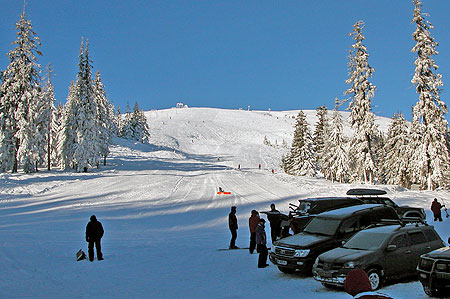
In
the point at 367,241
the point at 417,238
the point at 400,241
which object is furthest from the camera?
the point at 417,238

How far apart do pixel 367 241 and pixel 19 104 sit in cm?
4363

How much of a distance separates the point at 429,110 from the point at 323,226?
2928 centimetres

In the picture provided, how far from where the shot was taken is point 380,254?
9.14 metres

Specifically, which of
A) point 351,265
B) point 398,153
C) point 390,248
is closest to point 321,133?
point 398,153

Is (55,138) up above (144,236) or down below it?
above

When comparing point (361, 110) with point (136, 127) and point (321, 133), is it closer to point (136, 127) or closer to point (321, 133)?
point (321, 133)

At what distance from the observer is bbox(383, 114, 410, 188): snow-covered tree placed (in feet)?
162

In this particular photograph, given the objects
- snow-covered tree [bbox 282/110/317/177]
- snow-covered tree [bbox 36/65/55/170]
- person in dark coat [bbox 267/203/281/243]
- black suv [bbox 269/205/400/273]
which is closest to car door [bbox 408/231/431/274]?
black suv [bbox 269/205/400/273]

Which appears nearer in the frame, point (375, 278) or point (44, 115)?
point (375, 278)

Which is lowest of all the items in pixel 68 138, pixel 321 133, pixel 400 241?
pixel 400 241

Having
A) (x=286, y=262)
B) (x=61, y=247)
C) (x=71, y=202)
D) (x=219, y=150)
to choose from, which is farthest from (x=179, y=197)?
(x=219, y=150)

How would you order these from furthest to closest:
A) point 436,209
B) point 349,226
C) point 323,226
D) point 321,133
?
1. point 321,133
2. point 436,209
3. point 323,226
4. point 349,226

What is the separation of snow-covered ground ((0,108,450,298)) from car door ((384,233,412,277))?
408 millimetres

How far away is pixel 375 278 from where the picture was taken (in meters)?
8.95
